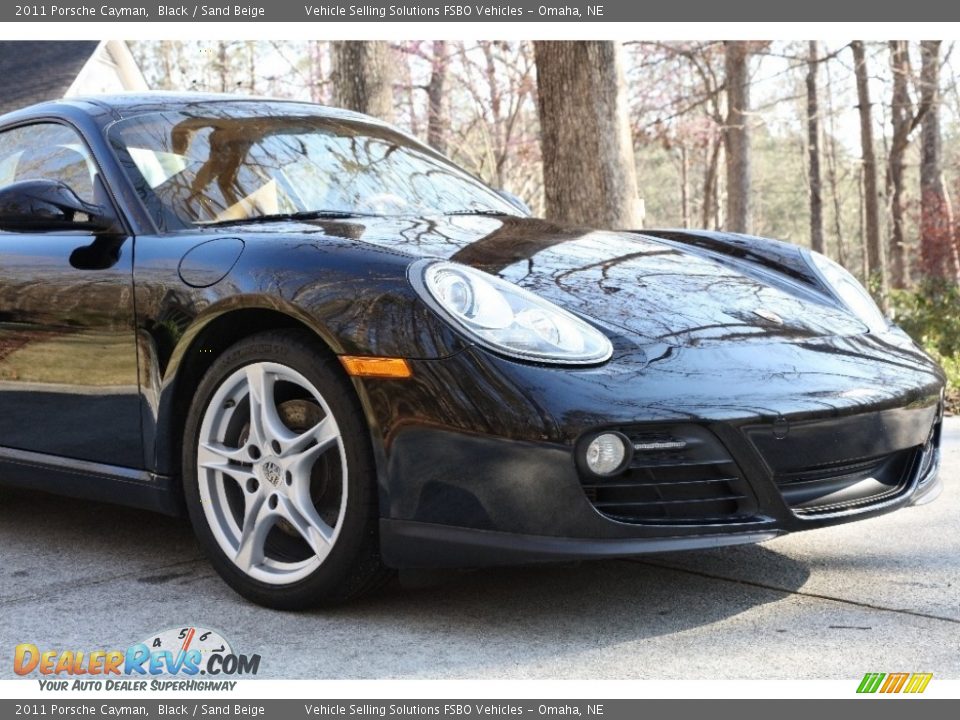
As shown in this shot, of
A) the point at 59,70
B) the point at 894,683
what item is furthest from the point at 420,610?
the point at 59,70

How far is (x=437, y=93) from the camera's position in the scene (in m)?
21.7

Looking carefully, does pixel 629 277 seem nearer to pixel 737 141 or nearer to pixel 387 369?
pixel 387 369

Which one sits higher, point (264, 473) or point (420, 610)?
point (264, 473)

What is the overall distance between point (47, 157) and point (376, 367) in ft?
6.07

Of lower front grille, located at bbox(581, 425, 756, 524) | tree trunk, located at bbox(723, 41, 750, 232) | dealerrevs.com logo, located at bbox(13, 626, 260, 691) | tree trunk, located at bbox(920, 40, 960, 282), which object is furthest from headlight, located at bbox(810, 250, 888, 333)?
tree trunk, located at bbox(723, 41, 750, 232)

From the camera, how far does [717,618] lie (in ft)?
10.4

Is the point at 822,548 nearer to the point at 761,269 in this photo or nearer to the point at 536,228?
the point at 761,269

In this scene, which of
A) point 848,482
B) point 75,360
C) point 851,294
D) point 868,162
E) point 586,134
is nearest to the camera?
point 848,482

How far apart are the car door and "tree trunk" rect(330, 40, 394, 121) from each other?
7447 millimetres

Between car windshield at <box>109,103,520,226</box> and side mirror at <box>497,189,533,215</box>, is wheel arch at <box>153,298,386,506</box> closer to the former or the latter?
car windshield at <box>109,103,520,226</box>

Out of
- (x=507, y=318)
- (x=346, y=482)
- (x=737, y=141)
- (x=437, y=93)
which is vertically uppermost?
(x=437, y=93)

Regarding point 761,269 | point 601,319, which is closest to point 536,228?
point 761,269

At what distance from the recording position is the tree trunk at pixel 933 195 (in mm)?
17922

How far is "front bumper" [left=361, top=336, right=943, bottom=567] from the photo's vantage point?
2867 millimetres
